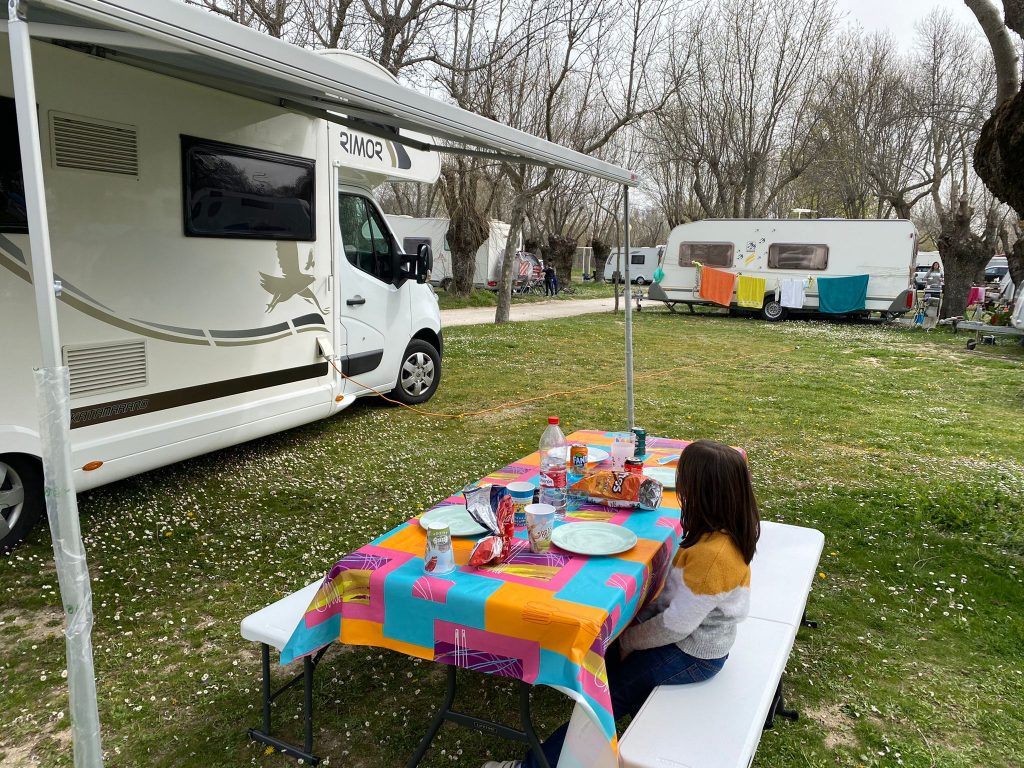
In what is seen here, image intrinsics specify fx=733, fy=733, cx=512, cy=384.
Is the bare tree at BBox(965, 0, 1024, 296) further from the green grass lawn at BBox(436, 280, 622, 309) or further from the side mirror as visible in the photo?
the green grass lawn at BBox(436, 280, 622, 309)

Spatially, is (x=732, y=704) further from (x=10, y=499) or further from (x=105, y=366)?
(x=10, y=499)

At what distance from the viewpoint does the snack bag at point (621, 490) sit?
3041mm

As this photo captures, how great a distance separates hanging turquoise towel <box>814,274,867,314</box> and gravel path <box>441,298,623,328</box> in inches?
244

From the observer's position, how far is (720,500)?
2.47 metres

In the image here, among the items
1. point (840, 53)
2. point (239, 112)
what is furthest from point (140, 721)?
Answer: point (840, 53)

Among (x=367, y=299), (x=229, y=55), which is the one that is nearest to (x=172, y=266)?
(x=367, y=299)

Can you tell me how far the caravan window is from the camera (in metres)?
6.54

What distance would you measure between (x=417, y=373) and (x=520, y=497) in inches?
214

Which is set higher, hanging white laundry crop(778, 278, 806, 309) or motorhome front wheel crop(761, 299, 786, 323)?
hanging white laundry crop(778, 278, 806, 309)

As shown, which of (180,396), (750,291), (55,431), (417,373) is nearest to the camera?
(55,431)

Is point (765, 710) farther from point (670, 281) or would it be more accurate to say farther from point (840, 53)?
point (840, 53)

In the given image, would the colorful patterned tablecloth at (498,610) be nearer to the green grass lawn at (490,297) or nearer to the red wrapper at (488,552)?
the red wrapper at (488,552)

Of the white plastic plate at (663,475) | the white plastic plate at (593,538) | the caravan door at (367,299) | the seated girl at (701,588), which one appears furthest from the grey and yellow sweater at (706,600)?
the caravan door at (367,299)

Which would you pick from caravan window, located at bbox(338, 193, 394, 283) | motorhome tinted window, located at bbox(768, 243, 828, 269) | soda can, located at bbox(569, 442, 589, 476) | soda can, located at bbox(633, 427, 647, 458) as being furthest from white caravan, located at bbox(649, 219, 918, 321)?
soda can, located at bbox(569, 442, 589, 476)
